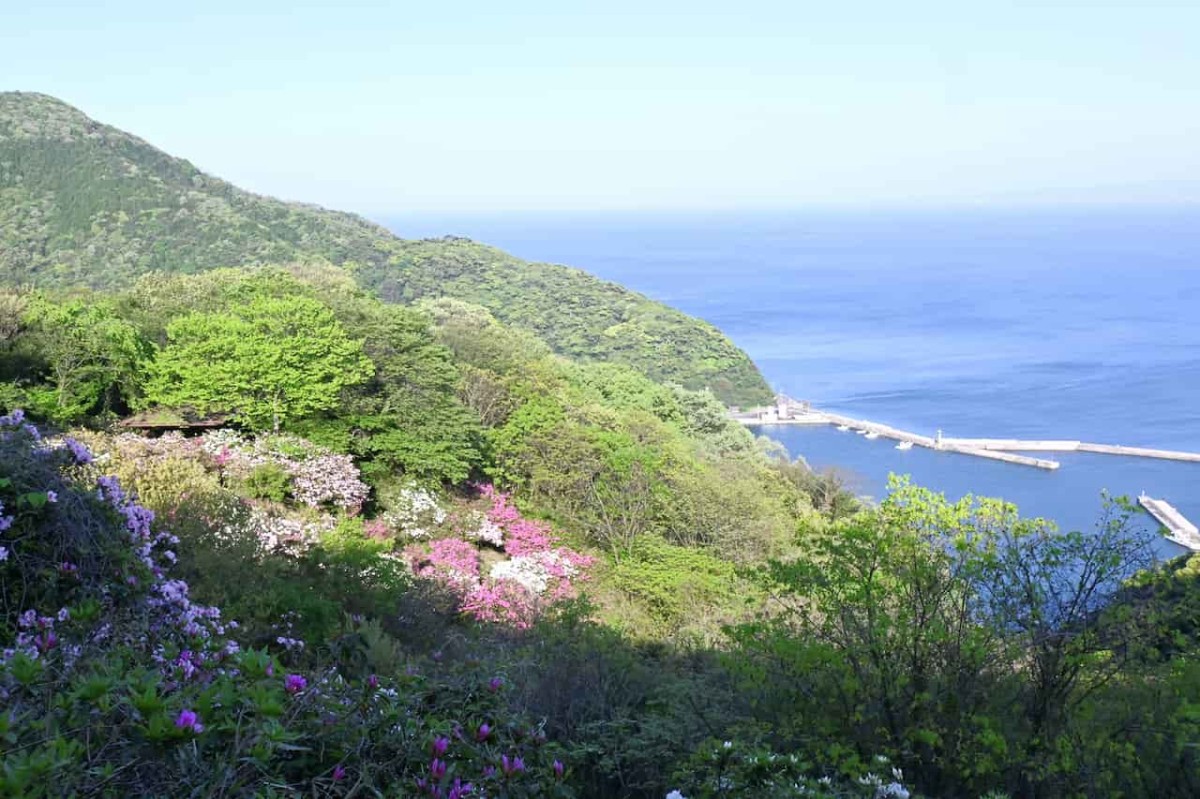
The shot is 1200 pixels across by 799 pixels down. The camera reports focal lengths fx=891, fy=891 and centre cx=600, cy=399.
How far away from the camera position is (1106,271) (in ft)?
455

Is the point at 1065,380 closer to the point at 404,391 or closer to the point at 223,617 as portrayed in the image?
the point at 404,391

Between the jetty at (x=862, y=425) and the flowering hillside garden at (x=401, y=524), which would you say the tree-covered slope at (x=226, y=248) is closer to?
the jetty at (x=862, y=425)

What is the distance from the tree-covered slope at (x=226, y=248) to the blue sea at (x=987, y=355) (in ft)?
38.1

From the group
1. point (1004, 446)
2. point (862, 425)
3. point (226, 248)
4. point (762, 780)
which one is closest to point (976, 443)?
point (1004, 446)

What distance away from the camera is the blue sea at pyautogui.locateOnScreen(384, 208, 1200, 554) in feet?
167

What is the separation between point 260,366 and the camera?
746 inches

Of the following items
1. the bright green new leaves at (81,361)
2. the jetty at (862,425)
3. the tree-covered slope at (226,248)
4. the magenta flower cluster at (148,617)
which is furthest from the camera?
the tree-covered slope at (226,248)

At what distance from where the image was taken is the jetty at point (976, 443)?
52469 millimetres

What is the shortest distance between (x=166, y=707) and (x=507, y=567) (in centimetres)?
1415

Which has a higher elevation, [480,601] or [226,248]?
[226,248]

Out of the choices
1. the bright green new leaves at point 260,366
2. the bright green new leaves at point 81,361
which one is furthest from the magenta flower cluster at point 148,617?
the bright green new leaves at point 81,361

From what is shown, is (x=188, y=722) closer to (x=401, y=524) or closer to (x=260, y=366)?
(x=401, y=524)

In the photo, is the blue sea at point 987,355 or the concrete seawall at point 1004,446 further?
the concrete seawall at point 1004,446

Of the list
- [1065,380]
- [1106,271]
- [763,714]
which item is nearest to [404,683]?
[763,714]
